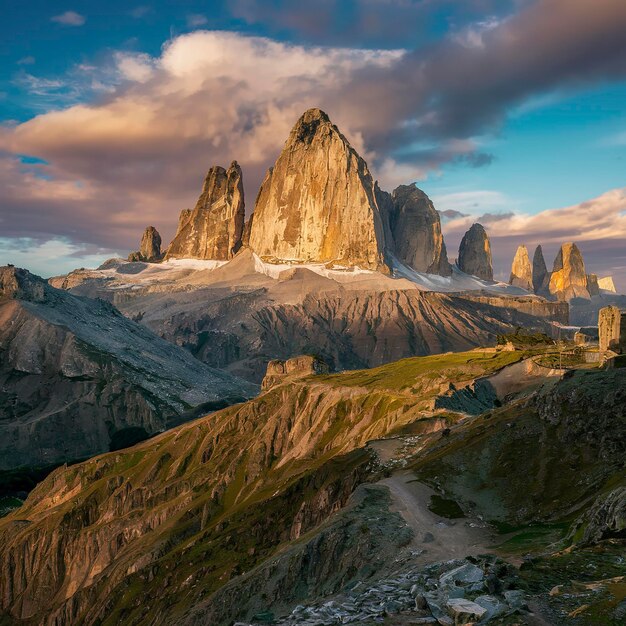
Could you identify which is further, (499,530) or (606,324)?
(606,324)

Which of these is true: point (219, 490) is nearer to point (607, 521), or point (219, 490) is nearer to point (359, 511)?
point (359, 511)

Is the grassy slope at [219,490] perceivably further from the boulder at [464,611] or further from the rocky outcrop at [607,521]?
the boulder at [464,611]

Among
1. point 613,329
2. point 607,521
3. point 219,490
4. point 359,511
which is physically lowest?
point 219,490

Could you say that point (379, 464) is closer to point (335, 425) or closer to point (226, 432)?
point (335, 425)

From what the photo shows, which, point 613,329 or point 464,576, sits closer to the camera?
point 464,576

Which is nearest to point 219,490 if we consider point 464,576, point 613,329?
point 613,329

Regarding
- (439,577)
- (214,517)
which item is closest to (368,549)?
(439,577)

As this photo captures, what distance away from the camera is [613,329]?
124938 mm

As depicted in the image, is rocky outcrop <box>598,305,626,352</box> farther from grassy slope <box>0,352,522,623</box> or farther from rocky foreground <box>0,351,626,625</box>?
grassy slope <box>0,352,522,623</box>

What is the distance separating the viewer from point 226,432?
184 meters

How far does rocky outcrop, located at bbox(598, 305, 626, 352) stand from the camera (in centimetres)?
12034

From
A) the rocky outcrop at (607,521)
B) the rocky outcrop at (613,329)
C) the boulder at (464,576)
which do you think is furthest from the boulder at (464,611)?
the rocky outcrop at (613,329)

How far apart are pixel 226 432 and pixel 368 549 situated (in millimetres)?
126501

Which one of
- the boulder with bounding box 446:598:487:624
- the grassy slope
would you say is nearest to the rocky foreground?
the boulder with bounding box 446:598:487:624
